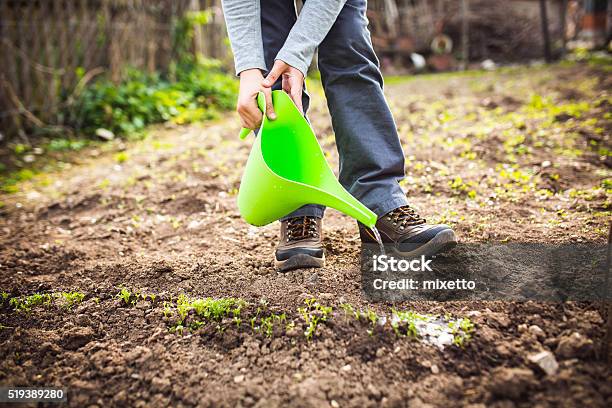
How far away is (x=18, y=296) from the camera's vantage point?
5.55 feet

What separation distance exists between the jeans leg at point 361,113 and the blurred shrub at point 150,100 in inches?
115

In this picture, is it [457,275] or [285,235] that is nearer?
[457,275]

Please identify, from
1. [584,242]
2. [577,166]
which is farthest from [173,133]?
[584,242]

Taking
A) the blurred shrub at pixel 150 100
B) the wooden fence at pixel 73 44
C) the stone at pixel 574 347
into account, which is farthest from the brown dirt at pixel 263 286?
the wooden fence at pixel 73 44

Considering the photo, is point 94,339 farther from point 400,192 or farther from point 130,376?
point 400,192

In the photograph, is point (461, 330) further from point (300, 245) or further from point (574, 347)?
point (300, 245)

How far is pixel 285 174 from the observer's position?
162 centimetres

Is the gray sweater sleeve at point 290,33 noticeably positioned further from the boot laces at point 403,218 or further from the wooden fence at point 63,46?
the wooden fence at point 63,46

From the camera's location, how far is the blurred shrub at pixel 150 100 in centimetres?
416

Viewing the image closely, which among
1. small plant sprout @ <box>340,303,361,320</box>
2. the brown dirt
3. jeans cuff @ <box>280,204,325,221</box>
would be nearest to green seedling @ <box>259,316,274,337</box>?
the brown dirt

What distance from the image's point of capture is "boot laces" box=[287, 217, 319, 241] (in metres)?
1.72

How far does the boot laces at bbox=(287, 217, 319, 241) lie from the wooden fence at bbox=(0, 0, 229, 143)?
3.09 meters

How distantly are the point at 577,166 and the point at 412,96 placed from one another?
263 centimetres

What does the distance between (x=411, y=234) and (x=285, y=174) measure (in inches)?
17.9
